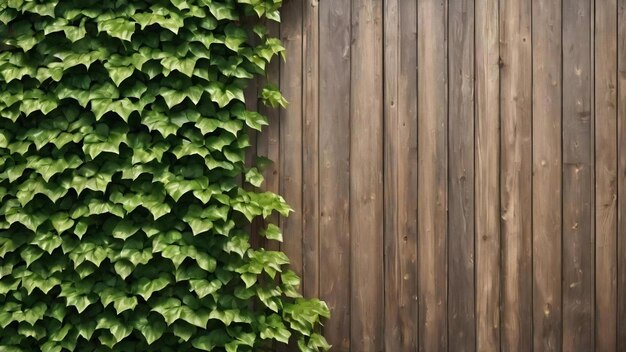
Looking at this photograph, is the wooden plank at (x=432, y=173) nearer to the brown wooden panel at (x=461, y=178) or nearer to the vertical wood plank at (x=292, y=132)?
the brown wooden panel at (x=461, y=178)

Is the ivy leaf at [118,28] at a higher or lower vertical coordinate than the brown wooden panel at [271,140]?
higher

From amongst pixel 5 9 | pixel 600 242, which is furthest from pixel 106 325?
pixel 600 242

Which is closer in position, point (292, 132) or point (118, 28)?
point (118, 28)

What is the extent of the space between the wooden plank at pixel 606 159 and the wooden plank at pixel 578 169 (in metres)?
0.03

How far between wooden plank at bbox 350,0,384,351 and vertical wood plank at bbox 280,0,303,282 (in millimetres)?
208

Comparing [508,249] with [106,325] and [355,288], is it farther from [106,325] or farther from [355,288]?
[106,325]

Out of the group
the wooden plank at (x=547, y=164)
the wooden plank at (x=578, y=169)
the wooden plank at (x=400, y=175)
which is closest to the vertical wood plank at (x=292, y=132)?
the wooden plank at (x=400, y=175)

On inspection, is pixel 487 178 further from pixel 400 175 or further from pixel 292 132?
pixel 292 132

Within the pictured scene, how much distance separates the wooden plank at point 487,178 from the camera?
119 inches

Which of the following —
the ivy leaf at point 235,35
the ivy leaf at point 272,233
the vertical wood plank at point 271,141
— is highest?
the ivy leaf at point 235,35

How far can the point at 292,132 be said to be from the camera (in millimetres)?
3062

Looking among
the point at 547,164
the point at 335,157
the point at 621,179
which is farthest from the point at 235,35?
the point at 621,179

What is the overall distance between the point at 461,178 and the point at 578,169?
45 cm

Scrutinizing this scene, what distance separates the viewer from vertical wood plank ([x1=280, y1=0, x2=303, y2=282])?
306 cm
